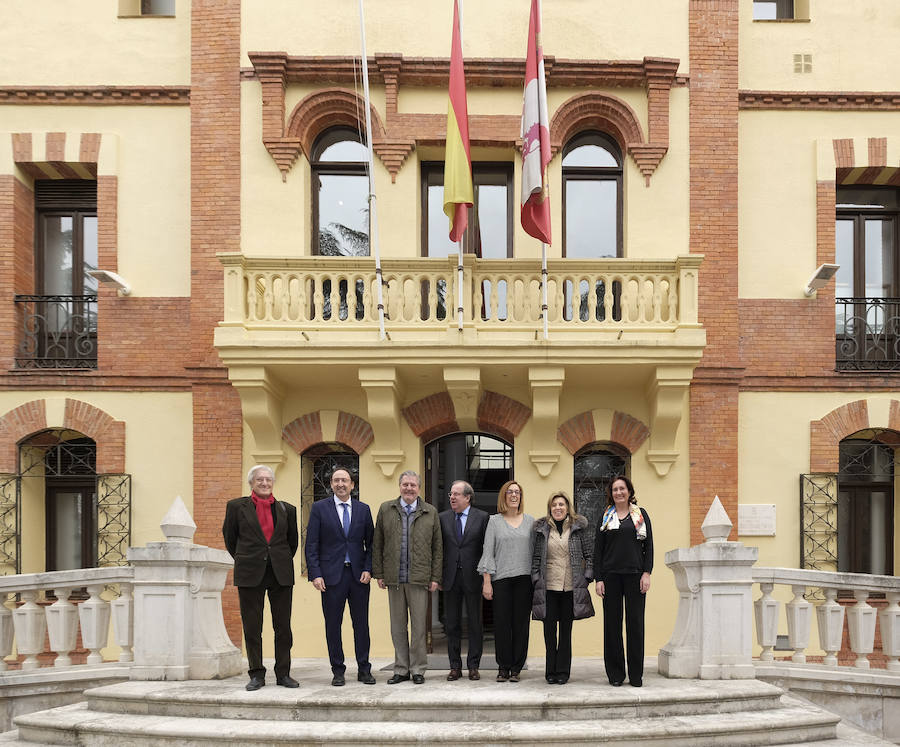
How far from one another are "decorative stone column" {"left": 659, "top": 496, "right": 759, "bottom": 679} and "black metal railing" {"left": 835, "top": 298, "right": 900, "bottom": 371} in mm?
5105

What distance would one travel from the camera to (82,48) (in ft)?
42.8

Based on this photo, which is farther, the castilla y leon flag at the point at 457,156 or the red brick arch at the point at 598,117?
the red brick arch at the point at 598,117

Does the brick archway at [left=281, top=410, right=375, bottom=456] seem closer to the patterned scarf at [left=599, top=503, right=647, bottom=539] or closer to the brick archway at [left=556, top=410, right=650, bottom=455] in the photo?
the brick archway at [left=556, top=410, right=650, bottom=455]

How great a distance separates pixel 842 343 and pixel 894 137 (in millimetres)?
2919

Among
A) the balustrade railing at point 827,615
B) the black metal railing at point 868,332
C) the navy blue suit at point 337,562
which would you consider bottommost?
the balustrade railing at point 827,615

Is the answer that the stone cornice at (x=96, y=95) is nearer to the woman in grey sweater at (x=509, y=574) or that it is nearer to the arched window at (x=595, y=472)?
the arched window at (x=595, y=472)

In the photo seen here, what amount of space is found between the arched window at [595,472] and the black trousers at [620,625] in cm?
413

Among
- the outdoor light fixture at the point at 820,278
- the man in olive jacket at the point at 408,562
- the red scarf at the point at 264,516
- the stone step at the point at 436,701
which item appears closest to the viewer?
Answer: the stone step at the point at 436,701

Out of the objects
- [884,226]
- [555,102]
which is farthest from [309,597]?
[884,226]

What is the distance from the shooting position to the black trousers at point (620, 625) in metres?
8.59

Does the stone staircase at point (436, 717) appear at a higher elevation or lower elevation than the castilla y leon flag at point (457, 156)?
lower

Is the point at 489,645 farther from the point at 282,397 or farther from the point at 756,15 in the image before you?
the point at 756,15

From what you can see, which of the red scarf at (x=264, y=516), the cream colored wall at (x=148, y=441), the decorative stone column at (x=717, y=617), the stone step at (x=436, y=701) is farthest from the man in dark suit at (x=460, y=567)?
the cream colored wall at (x=148, y=441)

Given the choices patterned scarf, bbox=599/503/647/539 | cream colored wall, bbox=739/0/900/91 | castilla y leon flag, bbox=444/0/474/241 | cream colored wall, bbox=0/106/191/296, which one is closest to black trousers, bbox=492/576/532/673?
patterned scarf, bbox=599/503/647/539
